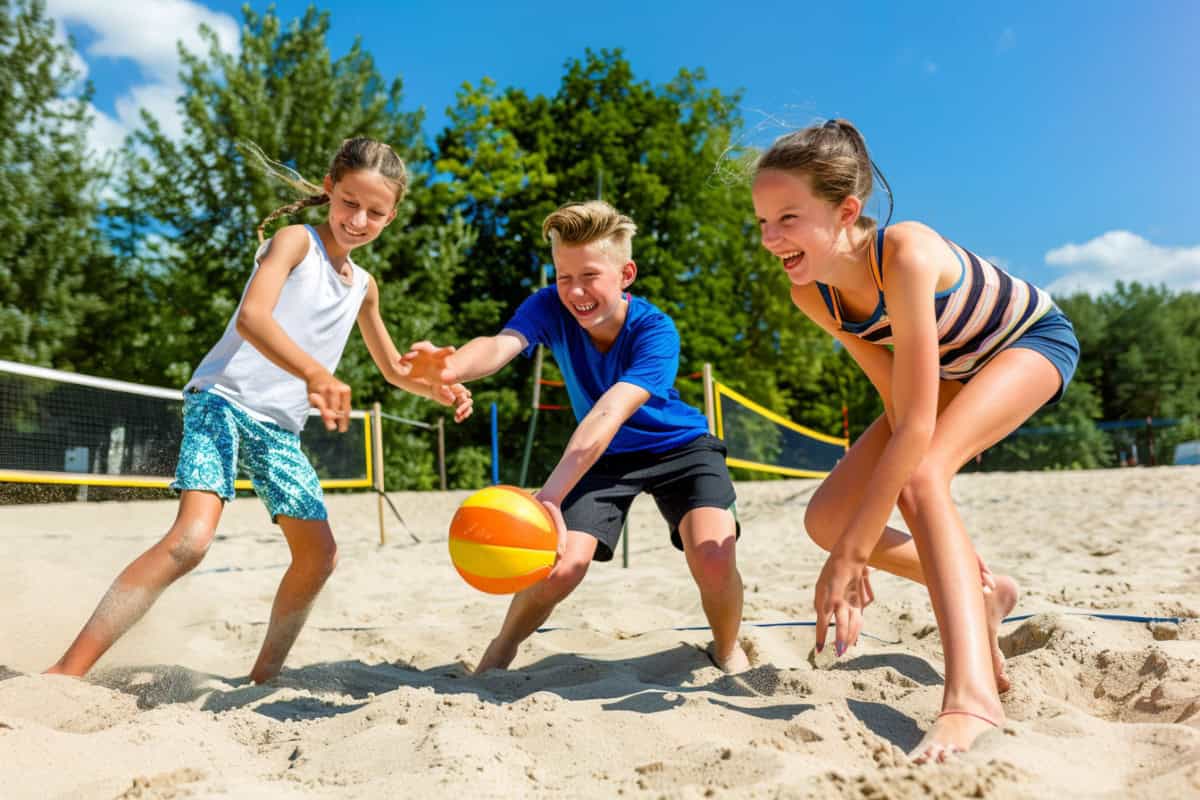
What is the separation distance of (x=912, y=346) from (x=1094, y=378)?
40406 mm

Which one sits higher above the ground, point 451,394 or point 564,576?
point 451,394

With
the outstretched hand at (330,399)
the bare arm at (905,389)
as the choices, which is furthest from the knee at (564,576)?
the bare arm at (905,389)

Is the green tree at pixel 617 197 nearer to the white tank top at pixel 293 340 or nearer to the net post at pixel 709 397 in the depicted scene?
the net post at pixel 709 397

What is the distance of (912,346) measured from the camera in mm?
2201

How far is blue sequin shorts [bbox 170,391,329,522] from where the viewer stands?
285cm

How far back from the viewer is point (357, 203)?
309cm

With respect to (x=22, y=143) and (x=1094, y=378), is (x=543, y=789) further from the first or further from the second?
(x=1094, y=378)

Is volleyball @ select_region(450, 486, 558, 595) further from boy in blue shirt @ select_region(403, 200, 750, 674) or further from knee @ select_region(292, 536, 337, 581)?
knee @ select_region(292, 536, 337, 581)

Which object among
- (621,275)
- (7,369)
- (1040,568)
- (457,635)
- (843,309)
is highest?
(621,275)

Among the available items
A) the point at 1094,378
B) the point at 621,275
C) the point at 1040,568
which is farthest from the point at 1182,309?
the point at 621,275

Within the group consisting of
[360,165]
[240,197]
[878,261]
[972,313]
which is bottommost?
[972,313]

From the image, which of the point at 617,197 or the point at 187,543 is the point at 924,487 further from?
the point at 617,197

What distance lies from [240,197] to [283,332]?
56.1ft

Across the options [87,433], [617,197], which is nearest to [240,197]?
[617,197]
